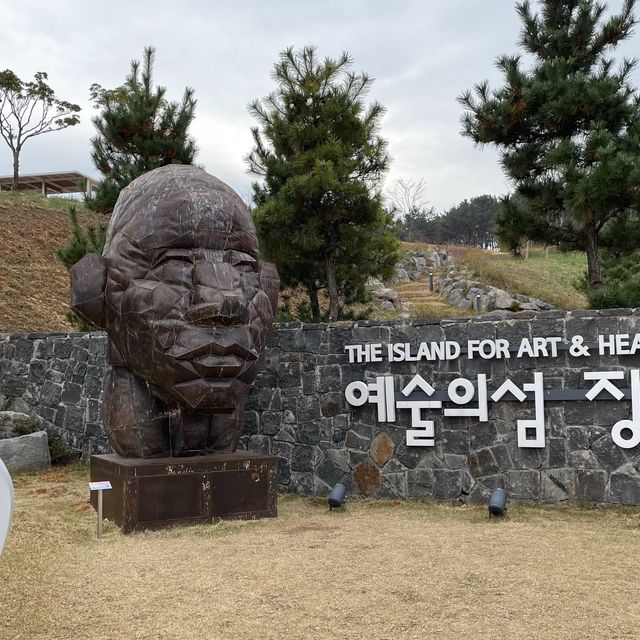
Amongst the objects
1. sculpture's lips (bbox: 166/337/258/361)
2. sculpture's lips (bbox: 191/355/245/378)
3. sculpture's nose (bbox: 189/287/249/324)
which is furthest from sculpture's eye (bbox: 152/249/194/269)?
sculpture's lips (bbox: 191/355/245/378)

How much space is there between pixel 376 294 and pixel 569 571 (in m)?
17.4

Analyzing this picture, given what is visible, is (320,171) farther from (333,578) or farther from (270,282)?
(333,578)

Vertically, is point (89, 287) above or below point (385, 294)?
below

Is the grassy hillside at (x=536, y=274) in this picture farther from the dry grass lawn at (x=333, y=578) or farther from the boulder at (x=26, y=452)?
the dry grass lawn at (x=333, y=578)

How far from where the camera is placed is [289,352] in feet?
25.6

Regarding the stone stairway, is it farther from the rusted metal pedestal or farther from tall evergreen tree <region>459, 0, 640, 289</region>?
the rusted metal pedestal

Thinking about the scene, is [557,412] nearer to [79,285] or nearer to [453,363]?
[453,363]

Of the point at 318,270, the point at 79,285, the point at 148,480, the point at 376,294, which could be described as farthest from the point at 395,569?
the point at 376,294

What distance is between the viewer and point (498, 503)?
6.10m

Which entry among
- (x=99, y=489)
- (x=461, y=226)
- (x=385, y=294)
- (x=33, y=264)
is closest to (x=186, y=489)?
(x=99, y=489)

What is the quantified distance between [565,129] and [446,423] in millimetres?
3902

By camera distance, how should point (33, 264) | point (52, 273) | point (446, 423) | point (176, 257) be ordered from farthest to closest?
point (33, 264) < point (52, 273) < point (446, 423) < point (176, 257)

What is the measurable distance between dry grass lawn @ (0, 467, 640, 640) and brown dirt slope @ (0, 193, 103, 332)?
9.98 meters

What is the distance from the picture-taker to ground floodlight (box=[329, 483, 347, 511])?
666cm
